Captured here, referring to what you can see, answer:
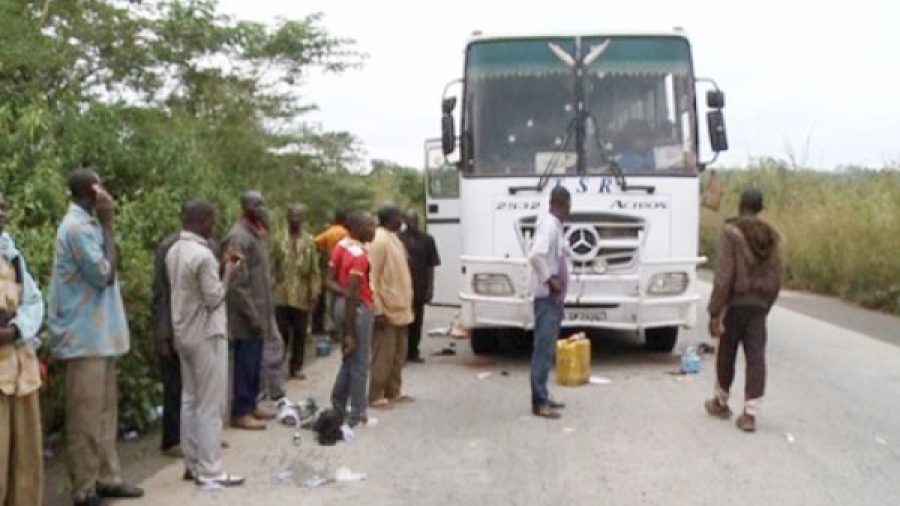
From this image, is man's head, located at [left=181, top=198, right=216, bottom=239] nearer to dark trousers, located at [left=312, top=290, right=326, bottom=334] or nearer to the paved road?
the paved road

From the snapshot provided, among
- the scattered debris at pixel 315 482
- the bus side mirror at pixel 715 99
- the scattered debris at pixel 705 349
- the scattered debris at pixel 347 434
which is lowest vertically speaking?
the scattered debris at pixel 705 349

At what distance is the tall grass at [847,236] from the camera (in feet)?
74.3

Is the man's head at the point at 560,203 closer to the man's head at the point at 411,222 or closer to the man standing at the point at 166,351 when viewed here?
the man standing at the point at 166,351

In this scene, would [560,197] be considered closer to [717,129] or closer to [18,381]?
[717,129]

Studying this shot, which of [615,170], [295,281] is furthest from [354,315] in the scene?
[615,170]

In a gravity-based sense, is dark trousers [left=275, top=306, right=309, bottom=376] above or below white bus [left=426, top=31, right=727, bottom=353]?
below

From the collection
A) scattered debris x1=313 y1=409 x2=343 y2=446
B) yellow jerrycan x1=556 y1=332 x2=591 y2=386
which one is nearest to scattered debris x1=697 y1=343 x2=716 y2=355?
yellow jerrycan x1=556 y1=332 x2=591 y2=386

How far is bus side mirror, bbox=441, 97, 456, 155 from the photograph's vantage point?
39.3 feet

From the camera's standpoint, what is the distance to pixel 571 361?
11.1 m

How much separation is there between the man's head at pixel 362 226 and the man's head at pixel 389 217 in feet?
2.52

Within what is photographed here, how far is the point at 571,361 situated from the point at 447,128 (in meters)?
2.77

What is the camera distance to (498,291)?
464 inches

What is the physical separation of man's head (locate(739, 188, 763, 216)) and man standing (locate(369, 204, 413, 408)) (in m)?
2.87

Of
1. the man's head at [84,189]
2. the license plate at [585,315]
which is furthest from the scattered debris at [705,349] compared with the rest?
the man's head at [84,189]
